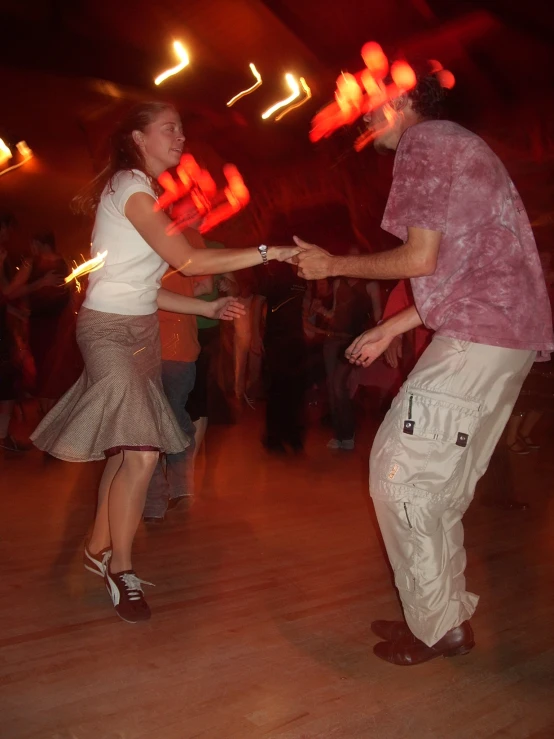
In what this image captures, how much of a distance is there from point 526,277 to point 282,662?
56.8 inches

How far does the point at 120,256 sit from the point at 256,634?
4.80 ft

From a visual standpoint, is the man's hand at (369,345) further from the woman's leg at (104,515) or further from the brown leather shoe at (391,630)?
the woman's leg at (104,515)

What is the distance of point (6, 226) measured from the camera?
5680 mm

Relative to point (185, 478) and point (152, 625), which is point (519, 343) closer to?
point (152, 625)

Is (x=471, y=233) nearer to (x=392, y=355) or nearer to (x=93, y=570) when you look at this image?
(x=93, y=570)

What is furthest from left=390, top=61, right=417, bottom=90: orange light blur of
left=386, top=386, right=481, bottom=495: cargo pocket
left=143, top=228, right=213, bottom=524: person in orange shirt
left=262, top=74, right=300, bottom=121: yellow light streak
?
left=262, top=74, right=300, bottom=121: yellow light streak

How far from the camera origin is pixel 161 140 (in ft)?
9.49

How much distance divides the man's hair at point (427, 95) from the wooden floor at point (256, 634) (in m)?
1.83

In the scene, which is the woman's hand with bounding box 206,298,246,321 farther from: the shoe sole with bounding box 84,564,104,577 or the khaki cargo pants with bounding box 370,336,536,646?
the shoe sole with bounding box 84,564,104,577

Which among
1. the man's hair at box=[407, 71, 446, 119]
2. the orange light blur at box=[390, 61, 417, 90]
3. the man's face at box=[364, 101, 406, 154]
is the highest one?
the orange light blur at box=[390, 61, 417, 90]

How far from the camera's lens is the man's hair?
240 cm

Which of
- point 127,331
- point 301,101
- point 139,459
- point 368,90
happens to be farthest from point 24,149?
point 139,459

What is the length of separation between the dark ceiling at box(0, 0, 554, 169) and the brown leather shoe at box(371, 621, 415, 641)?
26.1ft

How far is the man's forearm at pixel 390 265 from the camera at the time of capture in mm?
2217
